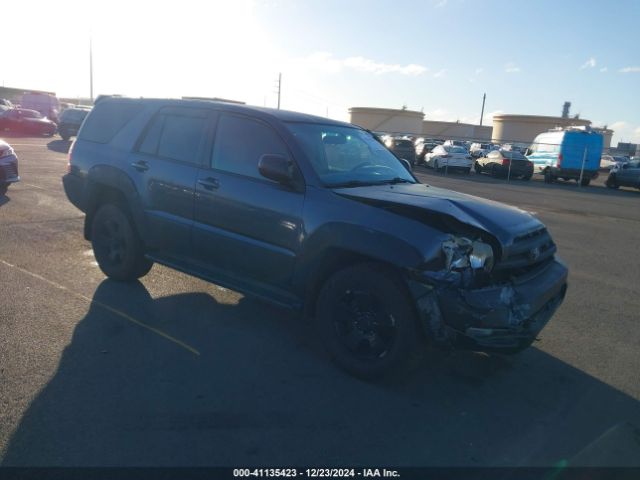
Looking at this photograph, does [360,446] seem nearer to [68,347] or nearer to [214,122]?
[68,347]

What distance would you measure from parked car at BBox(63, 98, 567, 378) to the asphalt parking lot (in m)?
0.42

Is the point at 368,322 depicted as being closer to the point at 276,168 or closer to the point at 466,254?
the point at 466,254

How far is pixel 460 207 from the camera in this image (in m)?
3.79

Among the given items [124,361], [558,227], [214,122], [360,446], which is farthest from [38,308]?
[558,227]

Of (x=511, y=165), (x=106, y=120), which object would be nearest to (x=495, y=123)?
(x=511, y=165)

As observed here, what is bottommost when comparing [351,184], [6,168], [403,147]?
[6,168]

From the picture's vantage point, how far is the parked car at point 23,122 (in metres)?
25.8

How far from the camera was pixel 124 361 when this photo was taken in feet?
12.9

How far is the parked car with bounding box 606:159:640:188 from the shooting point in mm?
22656

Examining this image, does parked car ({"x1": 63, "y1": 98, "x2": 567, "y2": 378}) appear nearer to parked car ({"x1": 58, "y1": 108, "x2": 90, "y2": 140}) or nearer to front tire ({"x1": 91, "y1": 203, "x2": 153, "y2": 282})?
front tire ({"x1": 91, "y1": 203, "x2": 153, "y2": 282})

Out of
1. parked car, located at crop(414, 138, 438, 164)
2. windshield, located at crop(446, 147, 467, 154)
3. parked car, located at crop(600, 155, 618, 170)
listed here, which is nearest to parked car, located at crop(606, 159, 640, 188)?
windshield, located at crop(446, 147, 467, 154)

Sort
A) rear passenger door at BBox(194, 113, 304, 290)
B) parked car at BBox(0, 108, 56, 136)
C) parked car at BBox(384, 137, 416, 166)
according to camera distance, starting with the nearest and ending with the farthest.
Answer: rear passenger door at BBox(194, 113, 304, 290) → parked car at BBox(0, 108, 56, 136) → parked car at BBox(384, 137, 416, 166)

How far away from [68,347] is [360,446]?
241 centimetres

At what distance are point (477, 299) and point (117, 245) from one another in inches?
151
